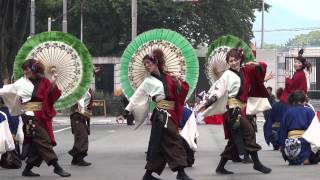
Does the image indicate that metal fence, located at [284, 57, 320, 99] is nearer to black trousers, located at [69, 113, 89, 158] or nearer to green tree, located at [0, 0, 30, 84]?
green tree, located at [0, 0, 30, 84]

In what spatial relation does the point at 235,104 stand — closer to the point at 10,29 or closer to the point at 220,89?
the point at 220,89

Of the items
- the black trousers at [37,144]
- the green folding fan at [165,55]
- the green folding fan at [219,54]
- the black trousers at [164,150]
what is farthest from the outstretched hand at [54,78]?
the green folding fan at [219,54]

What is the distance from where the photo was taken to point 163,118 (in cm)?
1010

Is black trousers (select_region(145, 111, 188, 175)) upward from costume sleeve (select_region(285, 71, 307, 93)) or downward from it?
downward

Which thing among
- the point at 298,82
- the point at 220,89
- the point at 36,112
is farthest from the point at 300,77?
the point at 36,112

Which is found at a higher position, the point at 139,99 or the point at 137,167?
the point at 139,99

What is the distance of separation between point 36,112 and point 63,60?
1.64 m

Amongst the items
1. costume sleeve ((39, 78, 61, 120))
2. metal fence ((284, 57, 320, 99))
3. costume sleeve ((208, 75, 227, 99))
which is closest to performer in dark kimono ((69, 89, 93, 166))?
costume sleeve ((39, 78, 61, 120))

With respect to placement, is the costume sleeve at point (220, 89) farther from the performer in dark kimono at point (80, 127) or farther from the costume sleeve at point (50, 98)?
the performer in dark kimono at point (80, 127)

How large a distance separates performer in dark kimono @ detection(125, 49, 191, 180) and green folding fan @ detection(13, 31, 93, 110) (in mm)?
2496

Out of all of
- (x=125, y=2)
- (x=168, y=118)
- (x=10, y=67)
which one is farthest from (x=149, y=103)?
(x=125, y=2)

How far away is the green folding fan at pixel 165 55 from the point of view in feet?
44.2

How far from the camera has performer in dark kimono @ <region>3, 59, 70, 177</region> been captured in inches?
438

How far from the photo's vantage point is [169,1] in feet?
153
